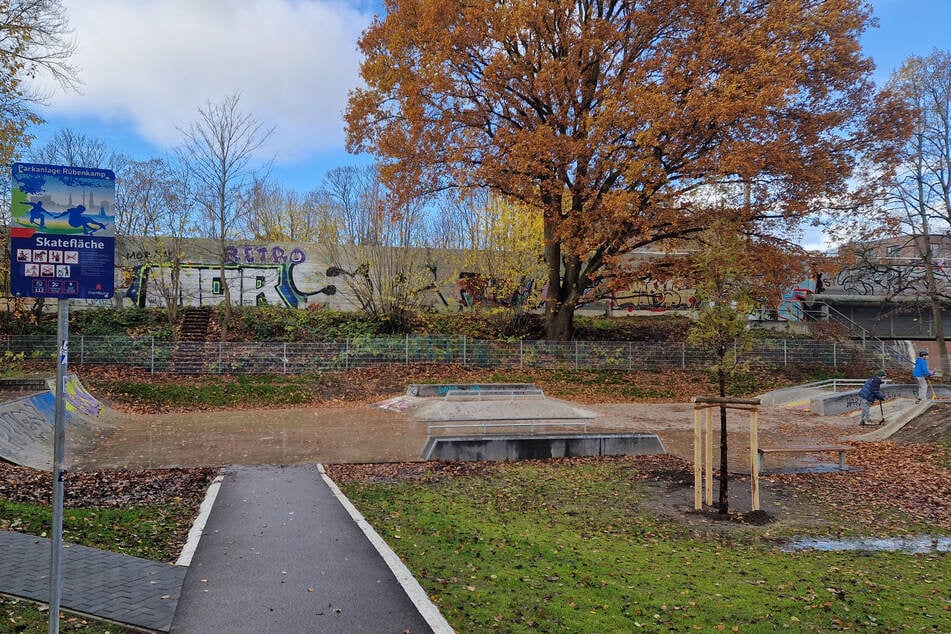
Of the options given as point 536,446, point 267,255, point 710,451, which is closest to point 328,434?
point 536,446

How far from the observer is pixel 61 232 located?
4035mm

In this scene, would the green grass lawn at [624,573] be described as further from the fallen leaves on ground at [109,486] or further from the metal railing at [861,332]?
the metal railing at [861,332]

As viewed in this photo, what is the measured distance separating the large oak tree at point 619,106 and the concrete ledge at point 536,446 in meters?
9.80

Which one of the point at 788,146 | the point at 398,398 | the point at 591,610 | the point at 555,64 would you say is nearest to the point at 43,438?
the point at 398,398

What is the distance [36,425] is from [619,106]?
743 inches

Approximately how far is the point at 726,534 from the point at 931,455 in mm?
8381

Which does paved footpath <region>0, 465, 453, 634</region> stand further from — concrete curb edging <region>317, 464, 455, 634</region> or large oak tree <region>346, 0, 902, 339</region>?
large oak tree <region>346, 0, 902, 339</region>

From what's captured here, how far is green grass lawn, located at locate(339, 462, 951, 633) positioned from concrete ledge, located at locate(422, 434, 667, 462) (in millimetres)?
2961

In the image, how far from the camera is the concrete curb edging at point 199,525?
20.4 feet

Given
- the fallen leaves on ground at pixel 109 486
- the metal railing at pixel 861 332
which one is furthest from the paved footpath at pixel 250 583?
the metal railing at pixel 861 332

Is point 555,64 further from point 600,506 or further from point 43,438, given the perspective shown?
point 43,438

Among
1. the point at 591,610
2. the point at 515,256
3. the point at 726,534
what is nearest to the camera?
the point at 591,610

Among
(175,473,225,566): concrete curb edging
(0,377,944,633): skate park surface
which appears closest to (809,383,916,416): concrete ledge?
(0,377,944,633): skate park surface

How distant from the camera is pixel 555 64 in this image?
71.0ft
